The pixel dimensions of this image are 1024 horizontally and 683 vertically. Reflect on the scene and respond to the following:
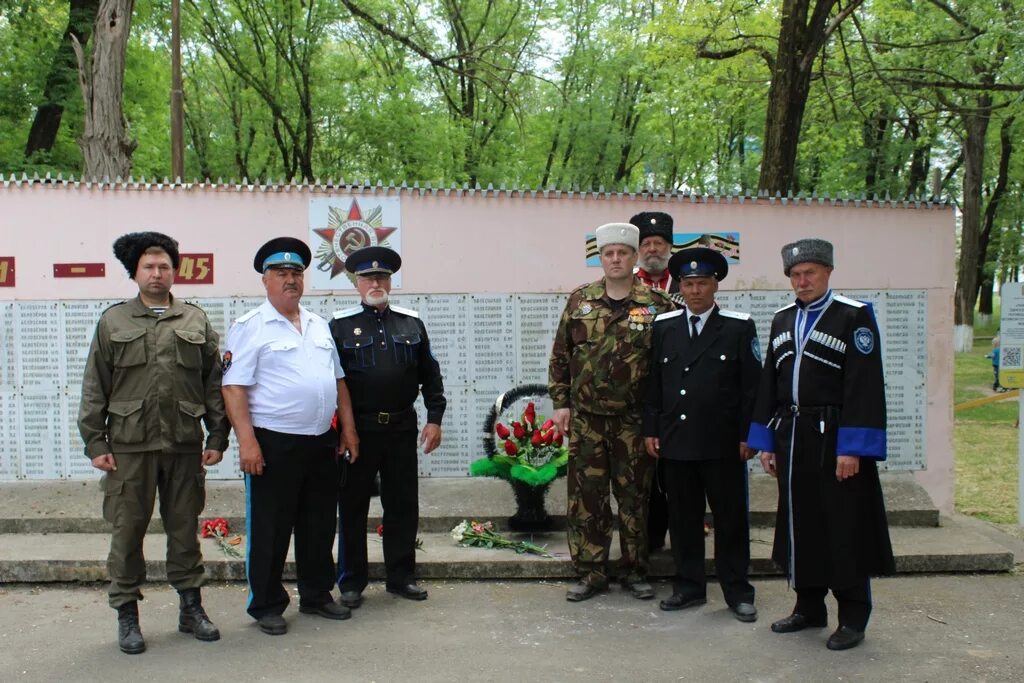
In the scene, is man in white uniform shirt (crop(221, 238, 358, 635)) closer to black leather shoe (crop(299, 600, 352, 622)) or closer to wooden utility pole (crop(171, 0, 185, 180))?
black leather shoe (crop(299, 600, 352, 622))

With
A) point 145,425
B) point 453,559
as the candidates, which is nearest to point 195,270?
point 145,425

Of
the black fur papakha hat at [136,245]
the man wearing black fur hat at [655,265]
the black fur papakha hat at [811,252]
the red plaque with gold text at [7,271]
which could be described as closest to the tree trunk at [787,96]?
the man wearing black fur hat at [655,265]

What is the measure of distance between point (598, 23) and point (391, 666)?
1002 inches

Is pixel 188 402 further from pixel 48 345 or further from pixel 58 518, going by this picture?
pixel 48 345

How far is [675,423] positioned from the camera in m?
4.79

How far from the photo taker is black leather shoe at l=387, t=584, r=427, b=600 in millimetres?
5113

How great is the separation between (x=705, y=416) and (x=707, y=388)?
0.15m

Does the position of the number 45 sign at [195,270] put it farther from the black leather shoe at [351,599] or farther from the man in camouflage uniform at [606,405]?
the man in camouflage uniform at [606,405]

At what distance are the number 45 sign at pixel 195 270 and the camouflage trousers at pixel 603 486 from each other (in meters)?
3.20

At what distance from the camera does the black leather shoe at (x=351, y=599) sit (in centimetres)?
494

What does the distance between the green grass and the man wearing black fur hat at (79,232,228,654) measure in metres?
5.90

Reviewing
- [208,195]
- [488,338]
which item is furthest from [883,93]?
[208,195]

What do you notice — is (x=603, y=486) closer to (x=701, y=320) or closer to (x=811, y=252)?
(x=701, y=320)

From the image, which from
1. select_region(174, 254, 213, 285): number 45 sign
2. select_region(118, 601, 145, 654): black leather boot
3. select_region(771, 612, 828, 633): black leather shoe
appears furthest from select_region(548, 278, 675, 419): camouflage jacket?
select_region(174, 254, 213, 285): number 45 sign
